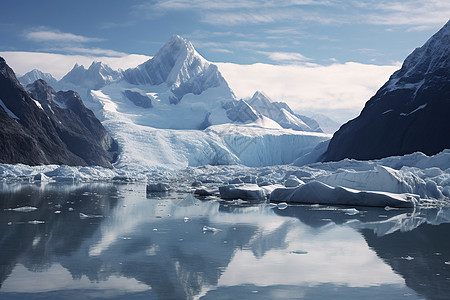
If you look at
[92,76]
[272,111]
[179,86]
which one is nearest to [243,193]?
[272,111]

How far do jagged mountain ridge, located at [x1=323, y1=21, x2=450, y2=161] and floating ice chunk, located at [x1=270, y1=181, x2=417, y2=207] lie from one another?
41.0m

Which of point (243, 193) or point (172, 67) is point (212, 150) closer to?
point (243, 193)

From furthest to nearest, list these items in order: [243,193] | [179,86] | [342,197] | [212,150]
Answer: [179,86] < [212,150] < [243,193] < [342,197]

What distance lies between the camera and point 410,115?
7369 cm

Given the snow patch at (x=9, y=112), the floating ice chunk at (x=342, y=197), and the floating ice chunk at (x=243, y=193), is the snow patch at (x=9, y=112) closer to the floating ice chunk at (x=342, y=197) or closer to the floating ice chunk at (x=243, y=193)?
the floating ice chunk at (x=243, y=193)

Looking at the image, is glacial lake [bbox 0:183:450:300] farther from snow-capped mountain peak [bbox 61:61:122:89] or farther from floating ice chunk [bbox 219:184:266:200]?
snow-capped mountain peak [bbox 61:61:122:89]

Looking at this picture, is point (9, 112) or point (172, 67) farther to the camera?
point (172, 67)

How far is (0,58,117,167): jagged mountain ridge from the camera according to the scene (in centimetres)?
8025

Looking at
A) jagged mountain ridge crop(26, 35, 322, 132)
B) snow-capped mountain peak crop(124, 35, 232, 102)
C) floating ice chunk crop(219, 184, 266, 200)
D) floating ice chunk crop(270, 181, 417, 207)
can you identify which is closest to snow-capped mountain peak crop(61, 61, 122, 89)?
jagged mountain ridge crop(26, 35, 322, 132)

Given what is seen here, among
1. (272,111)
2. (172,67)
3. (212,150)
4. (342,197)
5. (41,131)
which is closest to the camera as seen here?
(342,197)

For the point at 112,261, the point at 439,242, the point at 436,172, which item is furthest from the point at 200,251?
the point at 436,172

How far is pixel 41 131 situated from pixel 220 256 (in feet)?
288

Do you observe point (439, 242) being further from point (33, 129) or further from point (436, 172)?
point (33, 129)

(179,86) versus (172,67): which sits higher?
(172,67)
